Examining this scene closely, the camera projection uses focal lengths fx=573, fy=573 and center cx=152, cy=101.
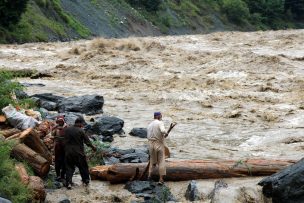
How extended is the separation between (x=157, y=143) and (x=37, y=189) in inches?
114

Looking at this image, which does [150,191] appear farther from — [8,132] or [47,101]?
[47,101]

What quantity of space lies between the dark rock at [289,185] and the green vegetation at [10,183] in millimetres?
4911

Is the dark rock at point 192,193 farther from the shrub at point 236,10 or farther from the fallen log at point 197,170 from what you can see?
Result: the shrub at point 236,10

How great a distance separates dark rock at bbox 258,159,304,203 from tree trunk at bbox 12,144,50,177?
4.93m

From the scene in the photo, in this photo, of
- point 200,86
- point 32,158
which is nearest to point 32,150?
point 32,158

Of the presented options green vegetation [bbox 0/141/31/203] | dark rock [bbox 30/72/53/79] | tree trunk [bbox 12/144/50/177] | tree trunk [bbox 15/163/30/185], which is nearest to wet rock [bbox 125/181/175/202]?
tree trunk [bbox 12/144/50/177]

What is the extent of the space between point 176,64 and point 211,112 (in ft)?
39.7

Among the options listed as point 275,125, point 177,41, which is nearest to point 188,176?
point 275,125

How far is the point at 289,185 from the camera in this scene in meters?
11.4

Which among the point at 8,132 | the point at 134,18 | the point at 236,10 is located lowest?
the point at 8,132

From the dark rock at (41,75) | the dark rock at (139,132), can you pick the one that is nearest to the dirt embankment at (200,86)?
the dark rock at (139,132)

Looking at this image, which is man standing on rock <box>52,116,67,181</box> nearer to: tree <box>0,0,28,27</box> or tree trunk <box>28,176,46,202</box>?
tree trunk <box>28,176,46,202</box>

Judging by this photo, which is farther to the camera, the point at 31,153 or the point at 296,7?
the point at 296,7

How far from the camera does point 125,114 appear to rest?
2236cm
